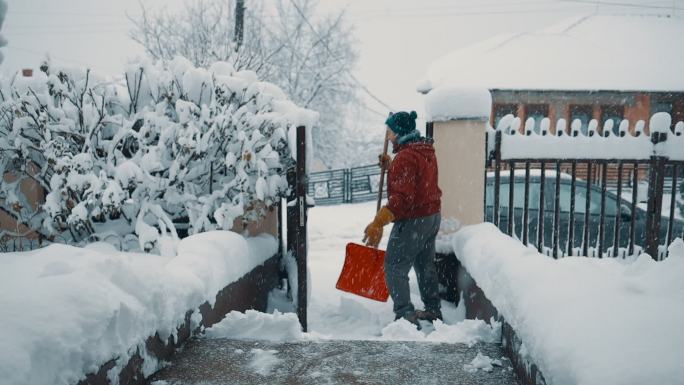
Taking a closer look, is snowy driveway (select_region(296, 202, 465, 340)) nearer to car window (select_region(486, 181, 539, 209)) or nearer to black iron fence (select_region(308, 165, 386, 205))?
car window (select_region(486, 181, 539, 209))

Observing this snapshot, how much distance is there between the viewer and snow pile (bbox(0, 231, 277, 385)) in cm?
147

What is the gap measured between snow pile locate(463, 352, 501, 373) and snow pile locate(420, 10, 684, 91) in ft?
51.4

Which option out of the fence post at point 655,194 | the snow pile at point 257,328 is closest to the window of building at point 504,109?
the fence post at point 655,194

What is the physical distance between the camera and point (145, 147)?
4.05 metres

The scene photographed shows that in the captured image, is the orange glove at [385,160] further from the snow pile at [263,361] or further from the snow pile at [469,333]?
the snow pile at [263,361]

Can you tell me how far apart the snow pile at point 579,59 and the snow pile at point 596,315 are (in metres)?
15.5

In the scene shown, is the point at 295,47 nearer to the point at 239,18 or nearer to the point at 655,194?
the point at 239,18

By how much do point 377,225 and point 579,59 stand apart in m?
19.8

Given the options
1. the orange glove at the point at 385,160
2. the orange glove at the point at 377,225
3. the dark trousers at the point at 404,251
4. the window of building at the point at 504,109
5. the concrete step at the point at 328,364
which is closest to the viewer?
the concrete step at the point at 328,364

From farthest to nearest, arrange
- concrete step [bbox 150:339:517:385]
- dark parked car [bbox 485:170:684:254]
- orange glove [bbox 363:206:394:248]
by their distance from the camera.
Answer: dark parked car [bbox 485:170:684:254], orange glove [bbox 363:206:394:248], concrete step [bbox 150:339:517:385]

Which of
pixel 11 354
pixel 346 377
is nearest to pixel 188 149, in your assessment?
pixel 346 377

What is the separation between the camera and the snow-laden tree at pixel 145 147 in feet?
12.7

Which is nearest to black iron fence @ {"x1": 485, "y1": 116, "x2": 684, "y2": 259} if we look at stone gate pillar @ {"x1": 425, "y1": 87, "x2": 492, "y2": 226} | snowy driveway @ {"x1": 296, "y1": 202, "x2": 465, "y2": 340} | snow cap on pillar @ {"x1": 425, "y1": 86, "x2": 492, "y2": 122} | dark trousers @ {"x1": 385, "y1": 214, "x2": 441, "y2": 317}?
stone gate pillar @ {"x1": 425, "y1": 87, "x2": 492, "y2": 226}

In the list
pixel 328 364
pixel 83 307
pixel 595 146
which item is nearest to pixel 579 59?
pixel 595 146
